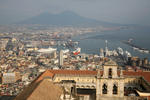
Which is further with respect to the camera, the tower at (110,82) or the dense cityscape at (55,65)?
the dense cityscape at (55,65)

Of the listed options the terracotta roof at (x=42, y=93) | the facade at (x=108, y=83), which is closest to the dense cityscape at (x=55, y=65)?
the facade at (x=108, y=83)

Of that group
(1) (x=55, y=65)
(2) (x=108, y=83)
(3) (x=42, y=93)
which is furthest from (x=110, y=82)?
(1) (x=55, y=65)

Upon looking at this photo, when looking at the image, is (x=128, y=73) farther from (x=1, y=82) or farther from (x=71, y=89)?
(x=1, y=82)

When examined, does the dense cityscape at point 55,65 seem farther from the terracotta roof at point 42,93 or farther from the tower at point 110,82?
the terracotta roof at point 42,93

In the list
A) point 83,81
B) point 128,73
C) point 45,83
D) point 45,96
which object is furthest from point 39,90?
point 128,73

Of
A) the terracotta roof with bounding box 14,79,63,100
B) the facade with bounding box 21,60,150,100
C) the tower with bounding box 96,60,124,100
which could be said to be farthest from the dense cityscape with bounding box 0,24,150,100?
the terracotta roof with bounding box 14,79,63,100

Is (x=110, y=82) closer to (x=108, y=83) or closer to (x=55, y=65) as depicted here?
(x=108, y=83)

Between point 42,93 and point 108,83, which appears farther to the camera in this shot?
point 108,83

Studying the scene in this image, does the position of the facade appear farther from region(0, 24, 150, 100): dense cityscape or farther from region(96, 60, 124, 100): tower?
region(0, 24, 150, 100): dense cityscape

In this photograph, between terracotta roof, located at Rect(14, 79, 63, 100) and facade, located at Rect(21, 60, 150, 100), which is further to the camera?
facade, located at Rect(21, 60, 150, 100)

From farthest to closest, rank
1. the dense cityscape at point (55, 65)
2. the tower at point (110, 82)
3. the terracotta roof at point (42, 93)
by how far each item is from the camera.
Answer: the dense cityscape at point (55, 65), the tower at point (110, 82), the terracotta roof at point (42, 93)

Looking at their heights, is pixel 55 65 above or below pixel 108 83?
below
